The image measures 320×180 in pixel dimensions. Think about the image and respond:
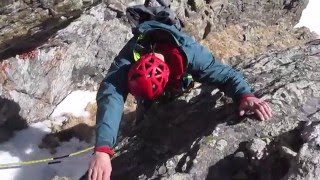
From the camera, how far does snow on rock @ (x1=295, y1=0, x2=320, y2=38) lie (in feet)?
86.8

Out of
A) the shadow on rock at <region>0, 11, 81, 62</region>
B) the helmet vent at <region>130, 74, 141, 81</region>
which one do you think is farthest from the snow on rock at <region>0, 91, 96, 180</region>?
the helmet vent at <region>130, 74, 141, 81</region>

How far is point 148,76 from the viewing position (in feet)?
20.0

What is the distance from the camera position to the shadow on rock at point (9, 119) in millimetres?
10457

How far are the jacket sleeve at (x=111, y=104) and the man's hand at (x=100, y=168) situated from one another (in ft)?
0.59

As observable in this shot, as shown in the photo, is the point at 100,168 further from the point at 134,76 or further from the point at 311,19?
→ the point at 311,19

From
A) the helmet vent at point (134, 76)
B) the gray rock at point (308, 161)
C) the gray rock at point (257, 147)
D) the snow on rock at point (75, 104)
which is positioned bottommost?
the snow on rock at point (75, 104)

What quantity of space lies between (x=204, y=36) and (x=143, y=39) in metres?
12.0

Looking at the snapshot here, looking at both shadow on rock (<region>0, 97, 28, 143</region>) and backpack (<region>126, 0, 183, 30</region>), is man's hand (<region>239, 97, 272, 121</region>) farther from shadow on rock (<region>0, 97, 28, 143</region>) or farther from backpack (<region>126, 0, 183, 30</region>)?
shadow on rock (<region>0, 97, 28, 143</region>)

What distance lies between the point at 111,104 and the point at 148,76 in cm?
63

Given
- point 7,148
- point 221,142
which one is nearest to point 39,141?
point 7,148

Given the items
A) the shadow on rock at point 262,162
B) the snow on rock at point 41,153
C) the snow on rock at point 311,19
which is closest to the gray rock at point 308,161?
the shadow on rock at point 262,162

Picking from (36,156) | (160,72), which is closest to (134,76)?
(160,72)

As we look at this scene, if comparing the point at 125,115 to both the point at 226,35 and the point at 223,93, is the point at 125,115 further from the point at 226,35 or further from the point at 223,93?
the point at 226,35

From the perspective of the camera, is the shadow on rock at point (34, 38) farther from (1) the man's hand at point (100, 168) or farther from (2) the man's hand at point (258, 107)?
(1) the man's hand at point (100, 168)
